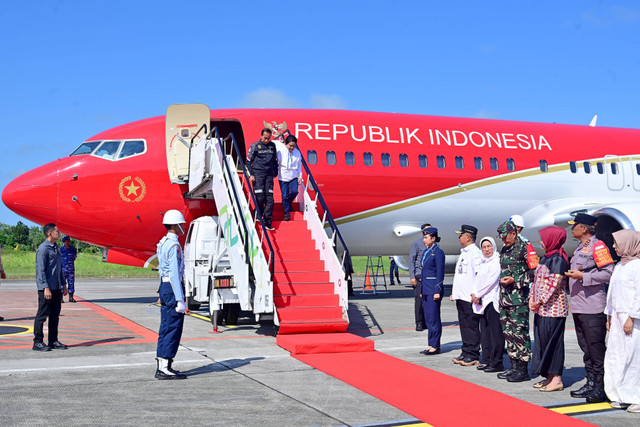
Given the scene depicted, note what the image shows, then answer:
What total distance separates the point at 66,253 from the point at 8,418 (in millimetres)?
12375

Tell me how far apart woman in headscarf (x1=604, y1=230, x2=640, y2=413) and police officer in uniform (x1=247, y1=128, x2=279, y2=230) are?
6.74 metres

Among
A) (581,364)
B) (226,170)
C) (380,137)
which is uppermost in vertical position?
(380,137)

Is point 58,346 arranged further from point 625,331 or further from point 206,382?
point 625,331

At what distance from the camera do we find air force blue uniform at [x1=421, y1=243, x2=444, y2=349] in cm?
902

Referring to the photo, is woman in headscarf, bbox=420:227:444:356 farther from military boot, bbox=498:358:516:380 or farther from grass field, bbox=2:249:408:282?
grass field, bbox=2:249:408:282

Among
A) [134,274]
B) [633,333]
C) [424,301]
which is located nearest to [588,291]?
[633,333]

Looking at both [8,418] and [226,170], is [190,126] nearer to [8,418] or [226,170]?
Result: [226,170]

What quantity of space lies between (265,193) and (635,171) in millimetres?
11990

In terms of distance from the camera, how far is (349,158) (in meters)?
15.2

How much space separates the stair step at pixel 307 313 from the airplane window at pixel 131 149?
247 inches

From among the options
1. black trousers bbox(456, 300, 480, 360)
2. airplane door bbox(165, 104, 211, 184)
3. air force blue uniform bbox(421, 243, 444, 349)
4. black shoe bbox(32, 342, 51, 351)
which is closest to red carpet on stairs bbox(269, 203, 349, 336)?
air force blue uniform bbox(421, 243, 444, 349)

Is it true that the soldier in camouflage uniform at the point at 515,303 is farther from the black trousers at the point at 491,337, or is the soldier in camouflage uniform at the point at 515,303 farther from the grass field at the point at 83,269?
the grass field at the point at 83,269

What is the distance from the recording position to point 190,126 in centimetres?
1434

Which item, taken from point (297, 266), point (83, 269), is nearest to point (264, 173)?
point (297, 266)
